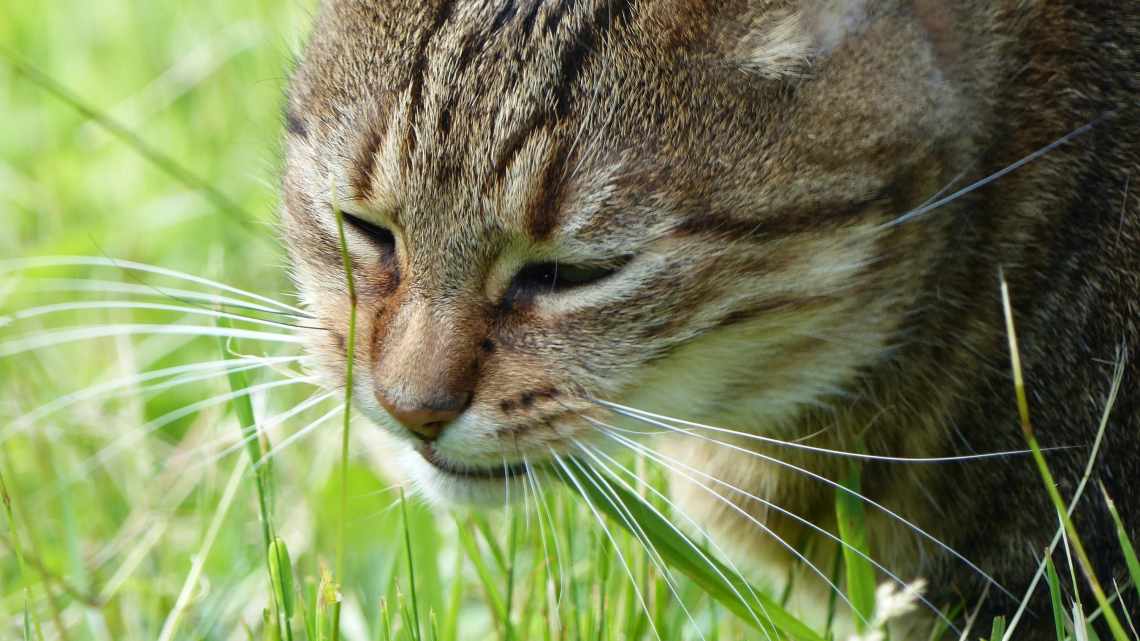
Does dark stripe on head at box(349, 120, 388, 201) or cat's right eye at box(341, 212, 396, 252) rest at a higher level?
dark stripe on head at box(349, 120, 388, 201)

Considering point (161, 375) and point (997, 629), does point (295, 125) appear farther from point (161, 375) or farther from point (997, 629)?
point (997, 629)

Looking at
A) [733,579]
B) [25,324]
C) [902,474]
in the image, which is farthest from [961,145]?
[25,324]

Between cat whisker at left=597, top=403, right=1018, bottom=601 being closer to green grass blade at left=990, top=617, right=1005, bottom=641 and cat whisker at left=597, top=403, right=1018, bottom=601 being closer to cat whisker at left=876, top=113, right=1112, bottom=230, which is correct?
green grass blade at left=990, top=617, right=1005, bottom=641

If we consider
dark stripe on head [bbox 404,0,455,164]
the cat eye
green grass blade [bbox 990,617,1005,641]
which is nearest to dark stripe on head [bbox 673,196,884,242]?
the cat eye

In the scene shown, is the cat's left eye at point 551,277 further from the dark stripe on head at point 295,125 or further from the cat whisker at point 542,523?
the dark stripe on head at point 295,125

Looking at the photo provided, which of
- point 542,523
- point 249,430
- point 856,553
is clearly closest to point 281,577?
point 249,430

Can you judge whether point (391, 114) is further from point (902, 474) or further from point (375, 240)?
point (902, 474)

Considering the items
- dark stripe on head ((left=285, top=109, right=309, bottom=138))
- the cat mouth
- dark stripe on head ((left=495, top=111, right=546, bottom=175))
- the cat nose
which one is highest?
dark stripe on head ((left=285, top=109, right=309, bottom=138))

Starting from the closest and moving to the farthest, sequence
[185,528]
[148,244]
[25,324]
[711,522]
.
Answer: [711,522] < [185,528] < [25,324] < [148,244]
